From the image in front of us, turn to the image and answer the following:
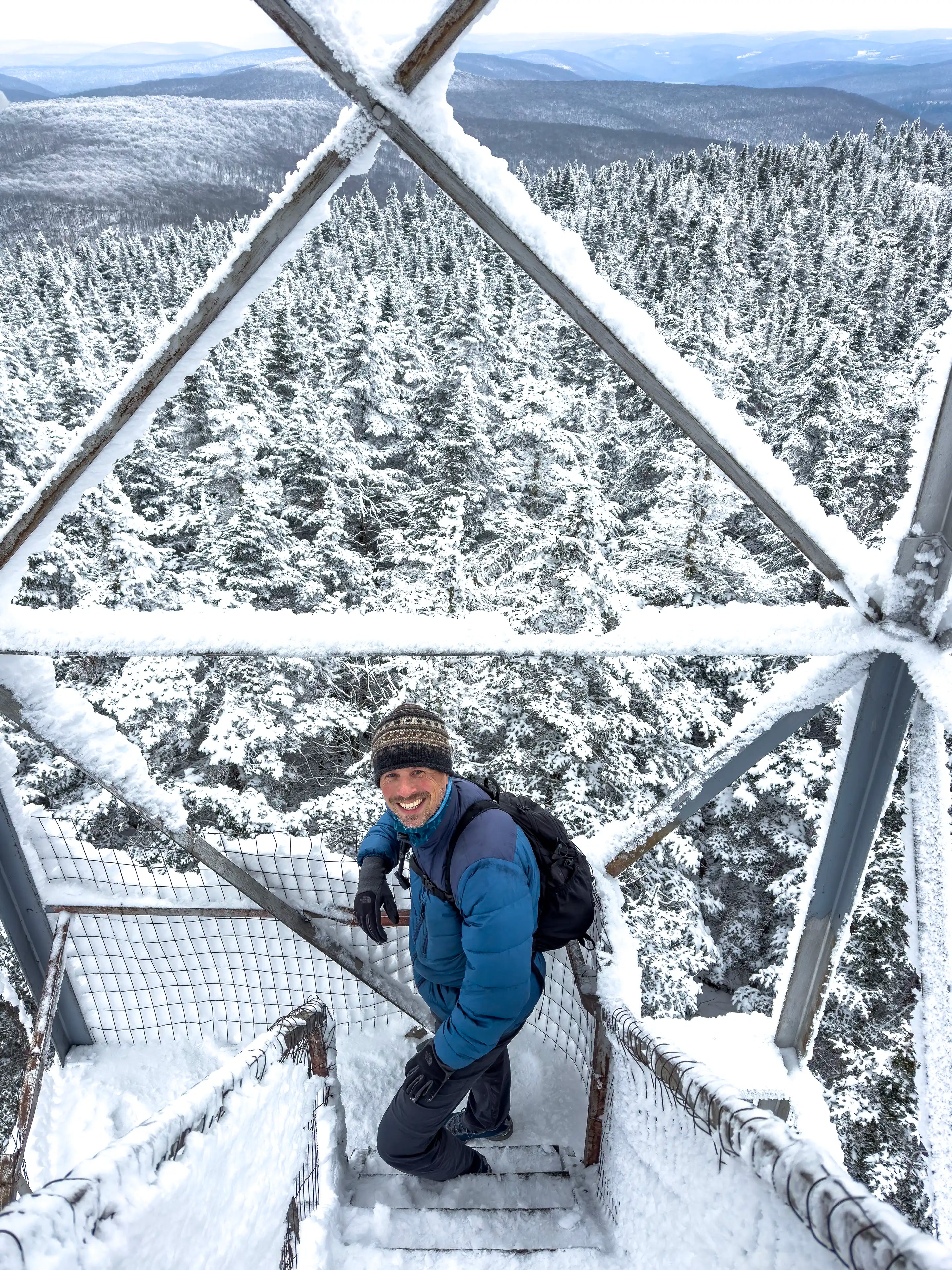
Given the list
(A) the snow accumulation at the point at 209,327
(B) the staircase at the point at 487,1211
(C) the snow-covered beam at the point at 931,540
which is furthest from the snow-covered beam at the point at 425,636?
(B) the staircase at the point at 487,1211

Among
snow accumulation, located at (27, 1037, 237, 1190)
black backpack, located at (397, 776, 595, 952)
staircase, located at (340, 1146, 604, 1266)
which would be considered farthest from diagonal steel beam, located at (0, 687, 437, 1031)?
black backpack, located at (397, 776, 595, 952)

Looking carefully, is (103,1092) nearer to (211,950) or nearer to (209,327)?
(211,950)

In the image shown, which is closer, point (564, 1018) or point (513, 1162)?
point (513, 1162)

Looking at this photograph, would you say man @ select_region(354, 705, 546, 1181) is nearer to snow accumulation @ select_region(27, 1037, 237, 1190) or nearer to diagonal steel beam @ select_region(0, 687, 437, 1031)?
diagonal steel beam @ select_region(0, 687, 437, 1031)

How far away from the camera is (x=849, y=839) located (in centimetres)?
229

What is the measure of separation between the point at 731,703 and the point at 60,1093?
18405 millimetres

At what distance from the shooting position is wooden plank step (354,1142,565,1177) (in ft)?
8.11

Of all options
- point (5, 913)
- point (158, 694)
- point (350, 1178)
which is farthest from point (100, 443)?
point (158, 694)

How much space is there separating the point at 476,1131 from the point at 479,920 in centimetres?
142

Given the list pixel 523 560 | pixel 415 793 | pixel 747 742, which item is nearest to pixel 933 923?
pixel 747 742

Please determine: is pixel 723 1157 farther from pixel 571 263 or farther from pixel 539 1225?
pixel 571 263

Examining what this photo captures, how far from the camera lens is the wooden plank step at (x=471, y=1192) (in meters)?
2.31

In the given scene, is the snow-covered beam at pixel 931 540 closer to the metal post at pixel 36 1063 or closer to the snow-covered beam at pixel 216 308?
the snow-covered beam at pixel 216 308

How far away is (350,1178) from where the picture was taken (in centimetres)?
240
